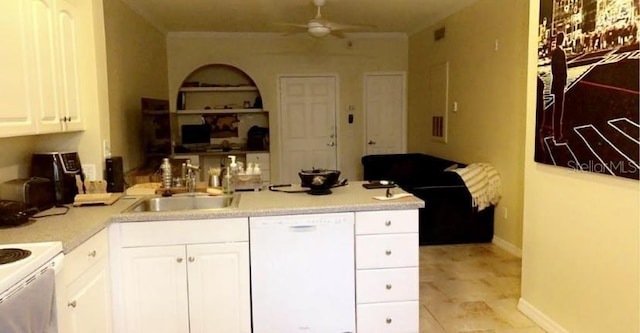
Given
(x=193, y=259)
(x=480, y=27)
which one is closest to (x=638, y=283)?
(x=193, y=259)

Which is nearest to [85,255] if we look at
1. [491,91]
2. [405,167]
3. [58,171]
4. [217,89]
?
[58,171]

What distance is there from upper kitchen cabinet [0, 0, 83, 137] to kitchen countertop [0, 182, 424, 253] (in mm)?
461

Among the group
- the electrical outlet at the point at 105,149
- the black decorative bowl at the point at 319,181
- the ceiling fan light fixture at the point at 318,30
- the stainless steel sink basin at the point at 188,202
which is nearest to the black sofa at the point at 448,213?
the ceiling fan light fixture at the point at 318,30

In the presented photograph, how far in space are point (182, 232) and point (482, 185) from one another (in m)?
3.24

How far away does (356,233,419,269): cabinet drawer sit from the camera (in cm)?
264

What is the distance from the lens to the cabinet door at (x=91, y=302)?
2.04 meters

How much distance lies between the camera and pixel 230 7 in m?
5.46

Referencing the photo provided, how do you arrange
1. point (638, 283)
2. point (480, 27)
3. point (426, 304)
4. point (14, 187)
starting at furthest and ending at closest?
point (480, 27)
point (426, 304)
point (14, 187)
point (638, 283)

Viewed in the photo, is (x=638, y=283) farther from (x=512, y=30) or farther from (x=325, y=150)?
(x=325, y=150)

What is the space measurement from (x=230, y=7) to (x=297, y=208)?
370 cm

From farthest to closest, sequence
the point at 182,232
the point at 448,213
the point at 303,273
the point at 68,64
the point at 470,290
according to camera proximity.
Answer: the point at 448,213
the point at 470,290
the point at 68,64
the point at 303,273
the point at 182,232

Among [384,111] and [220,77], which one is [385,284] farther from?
[220,77]

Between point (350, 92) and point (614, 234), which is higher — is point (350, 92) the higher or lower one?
the higher one

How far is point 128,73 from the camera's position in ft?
16.1
